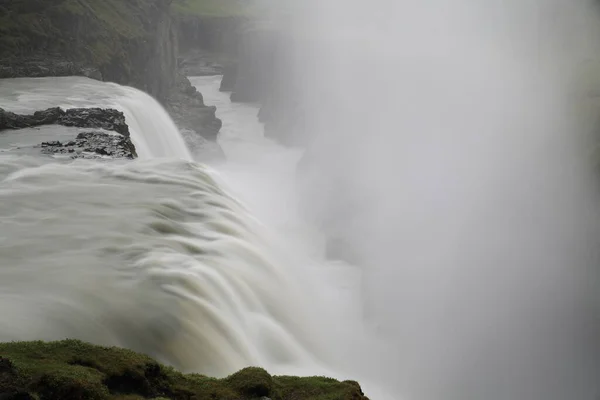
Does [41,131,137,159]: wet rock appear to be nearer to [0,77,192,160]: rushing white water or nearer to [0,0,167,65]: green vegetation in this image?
[0,77,192,160]: rushing white water

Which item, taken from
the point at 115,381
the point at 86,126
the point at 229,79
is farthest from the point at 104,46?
the point at 229,79

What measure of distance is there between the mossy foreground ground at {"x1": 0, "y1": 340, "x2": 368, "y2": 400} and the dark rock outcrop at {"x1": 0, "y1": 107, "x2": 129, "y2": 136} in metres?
13.7

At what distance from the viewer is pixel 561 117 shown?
3100cm

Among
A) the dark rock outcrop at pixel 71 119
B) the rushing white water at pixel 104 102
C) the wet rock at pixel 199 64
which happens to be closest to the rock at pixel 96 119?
the dark rock outcrop at pixel 71 119

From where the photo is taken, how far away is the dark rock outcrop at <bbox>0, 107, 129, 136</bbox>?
19344 millimetres

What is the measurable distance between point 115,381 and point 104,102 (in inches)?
764

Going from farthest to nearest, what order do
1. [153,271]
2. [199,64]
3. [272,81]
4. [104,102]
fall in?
[199,64], [272,81], [104,102], [153,271]

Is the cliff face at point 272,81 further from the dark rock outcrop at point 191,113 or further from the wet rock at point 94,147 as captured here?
the wet rock at point 94,147

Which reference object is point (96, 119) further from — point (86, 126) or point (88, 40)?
point (88, 40)

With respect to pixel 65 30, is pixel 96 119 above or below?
below

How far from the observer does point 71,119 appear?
20266 millimetres

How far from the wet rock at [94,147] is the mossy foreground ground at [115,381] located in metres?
11.1

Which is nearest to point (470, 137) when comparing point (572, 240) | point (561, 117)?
point (561, 117)

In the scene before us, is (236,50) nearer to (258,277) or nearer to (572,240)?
(572,240)
